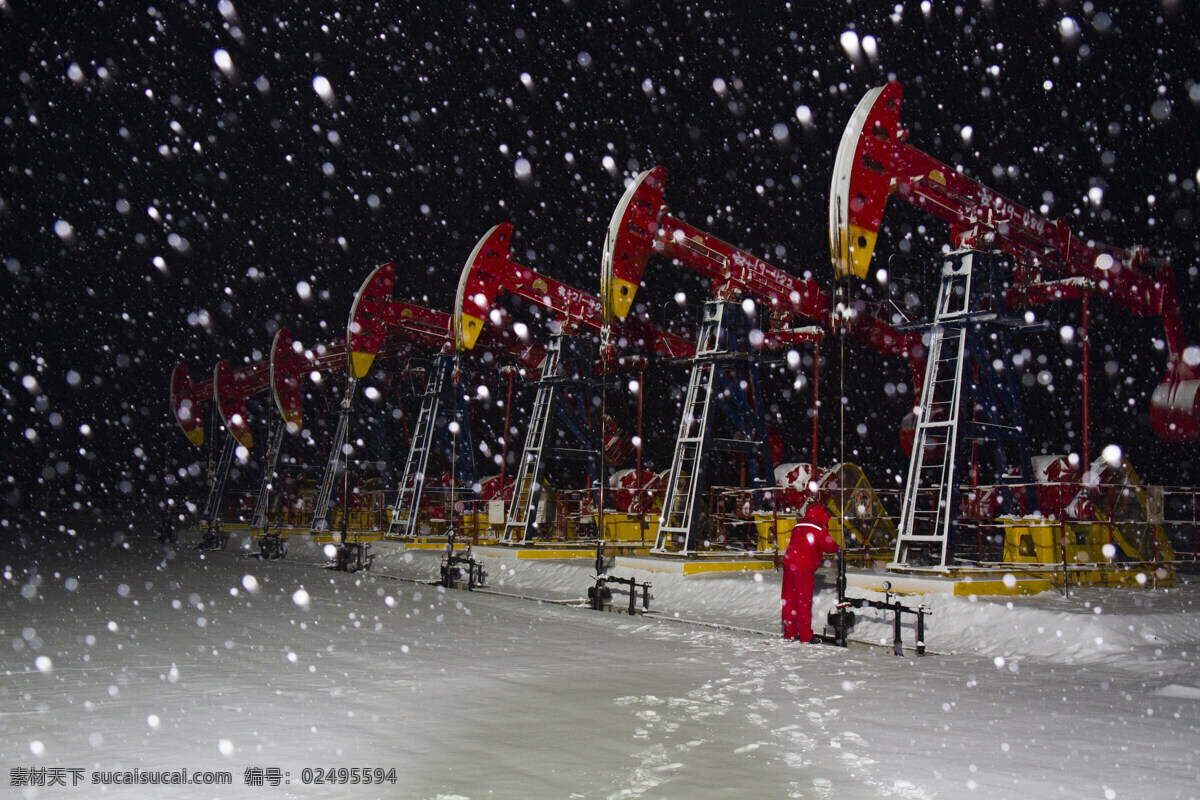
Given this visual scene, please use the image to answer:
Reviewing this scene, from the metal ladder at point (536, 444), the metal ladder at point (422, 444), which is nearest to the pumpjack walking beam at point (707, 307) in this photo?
the metal ladder at point (536, 444)

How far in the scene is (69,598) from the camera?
16.1 m

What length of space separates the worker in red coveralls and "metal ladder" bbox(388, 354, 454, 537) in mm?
18294

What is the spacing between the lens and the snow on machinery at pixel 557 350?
80.8 feet

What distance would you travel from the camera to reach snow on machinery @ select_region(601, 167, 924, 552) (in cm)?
1977

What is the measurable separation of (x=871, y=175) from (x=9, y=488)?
259 ft

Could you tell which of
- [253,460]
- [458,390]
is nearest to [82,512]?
[253,460]

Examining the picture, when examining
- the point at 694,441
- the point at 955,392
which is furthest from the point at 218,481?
the point at 955,392

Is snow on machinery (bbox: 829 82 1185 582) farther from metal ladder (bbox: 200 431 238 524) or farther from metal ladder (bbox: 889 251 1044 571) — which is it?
metal ladder (bbox: 200 431 238 524)

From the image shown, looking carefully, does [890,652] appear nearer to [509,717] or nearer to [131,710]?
[509,717]

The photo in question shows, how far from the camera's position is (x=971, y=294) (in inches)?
619

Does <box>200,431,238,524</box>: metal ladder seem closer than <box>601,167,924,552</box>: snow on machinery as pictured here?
No

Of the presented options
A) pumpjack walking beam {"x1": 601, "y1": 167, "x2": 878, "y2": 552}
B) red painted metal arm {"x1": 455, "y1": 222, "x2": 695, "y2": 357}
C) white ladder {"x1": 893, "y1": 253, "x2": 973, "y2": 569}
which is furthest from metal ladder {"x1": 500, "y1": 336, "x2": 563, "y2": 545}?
white ladder {"x1": 893, "y1": 253, "x2": 973, "y2": 569}

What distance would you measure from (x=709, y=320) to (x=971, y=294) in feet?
21.4

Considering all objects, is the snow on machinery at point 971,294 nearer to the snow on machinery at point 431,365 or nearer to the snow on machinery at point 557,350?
the snow on machinery at point 557,350
